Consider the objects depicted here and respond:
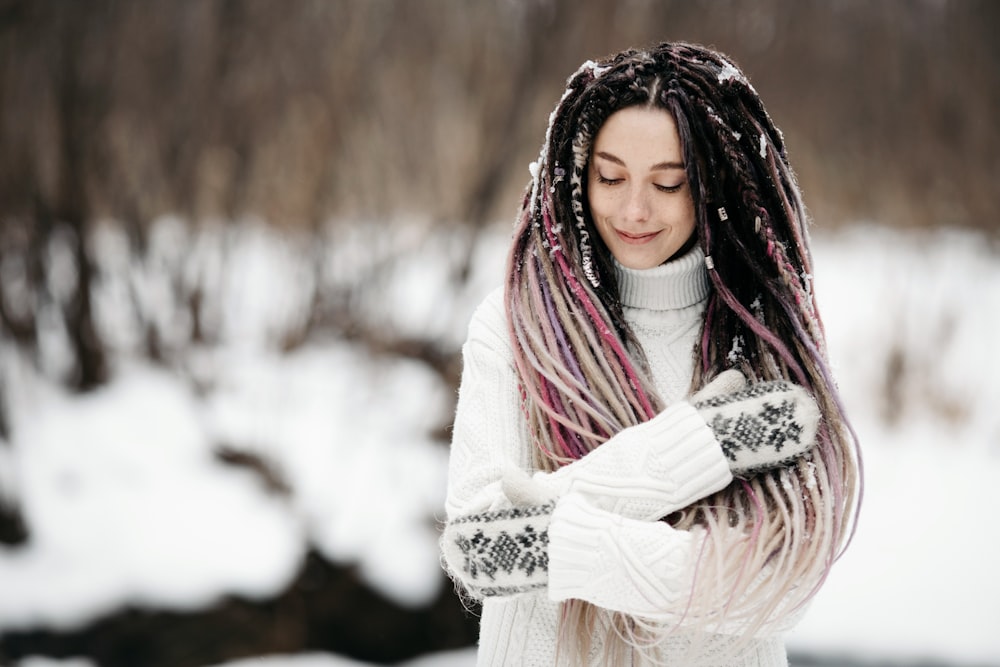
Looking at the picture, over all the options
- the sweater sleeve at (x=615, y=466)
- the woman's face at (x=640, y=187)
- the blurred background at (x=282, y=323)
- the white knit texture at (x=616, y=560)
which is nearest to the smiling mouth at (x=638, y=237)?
the woman's face at (x=640, y=187)

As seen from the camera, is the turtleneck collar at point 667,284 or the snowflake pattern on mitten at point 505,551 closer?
the snowflake pattern on mitten at point 505,551

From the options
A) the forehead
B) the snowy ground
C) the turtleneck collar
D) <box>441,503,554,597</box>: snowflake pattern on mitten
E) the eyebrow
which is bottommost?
the snowy ground

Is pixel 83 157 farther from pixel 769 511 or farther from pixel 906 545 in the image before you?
pixel 906 545

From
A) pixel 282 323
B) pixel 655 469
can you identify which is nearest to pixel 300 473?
pixel 282 323

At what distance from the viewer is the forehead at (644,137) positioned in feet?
3.72

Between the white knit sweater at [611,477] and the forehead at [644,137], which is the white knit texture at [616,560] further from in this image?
the forehead at [644,137]

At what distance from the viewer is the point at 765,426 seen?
1.06 metres

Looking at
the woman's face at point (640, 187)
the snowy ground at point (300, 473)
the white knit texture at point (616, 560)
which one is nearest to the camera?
the white knit texture at point (616, 560)

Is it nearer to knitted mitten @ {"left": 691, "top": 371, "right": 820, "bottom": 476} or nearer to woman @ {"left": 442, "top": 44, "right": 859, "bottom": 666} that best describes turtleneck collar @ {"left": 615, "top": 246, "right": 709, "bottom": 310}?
woman @ {"left": 442, "top": 44, "right": 859, "bottom": 666}

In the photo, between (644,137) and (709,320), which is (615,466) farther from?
(644,137)

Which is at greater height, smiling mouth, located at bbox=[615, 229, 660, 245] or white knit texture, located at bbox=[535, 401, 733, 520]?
smiling mouth, located at bbox=[615, 229, 660, 245]

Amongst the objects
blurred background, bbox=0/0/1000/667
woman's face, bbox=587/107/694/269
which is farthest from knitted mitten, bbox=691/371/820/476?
blurred background, bbox=0/0/1000/667

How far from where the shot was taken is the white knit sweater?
3.41ft

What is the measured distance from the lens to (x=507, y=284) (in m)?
1.26
